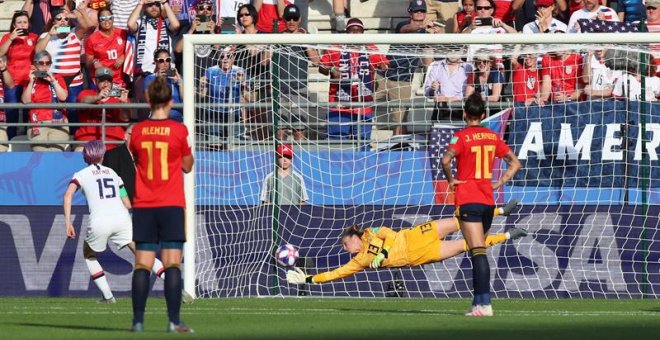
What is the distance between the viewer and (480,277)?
43.0 ft

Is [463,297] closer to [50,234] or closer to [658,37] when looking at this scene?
[658,37]

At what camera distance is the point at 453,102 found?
1905 centimetres

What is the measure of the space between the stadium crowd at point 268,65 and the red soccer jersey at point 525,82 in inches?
0.8

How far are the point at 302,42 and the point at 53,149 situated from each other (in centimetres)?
534

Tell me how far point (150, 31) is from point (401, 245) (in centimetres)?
669

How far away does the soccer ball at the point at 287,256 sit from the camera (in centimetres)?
1692

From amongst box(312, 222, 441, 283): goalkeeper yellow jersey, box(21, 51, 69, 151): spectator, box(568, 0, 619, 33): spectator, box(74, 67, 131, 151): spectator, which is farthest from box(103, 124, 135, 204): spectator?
box(568, 0, 619, 33): spectator

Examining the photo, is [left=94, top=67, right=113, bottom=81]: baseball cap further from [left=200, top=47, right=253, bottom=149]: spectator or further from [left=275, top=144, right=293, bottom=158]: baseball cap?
[left=275, top=144, right=293, bottom=158]: baseball cap

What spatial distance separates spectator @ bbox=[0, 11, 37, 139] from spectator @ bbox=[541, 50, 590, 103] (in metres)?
8.18

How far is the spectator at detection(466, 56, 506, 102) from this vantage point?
62.6ft

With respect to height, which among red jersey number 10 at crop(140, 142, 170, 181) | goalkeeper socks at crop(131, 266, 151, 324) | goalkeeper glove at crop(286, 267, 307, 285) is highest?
red jersey number 10 at crop(140, 142, 170, 181)

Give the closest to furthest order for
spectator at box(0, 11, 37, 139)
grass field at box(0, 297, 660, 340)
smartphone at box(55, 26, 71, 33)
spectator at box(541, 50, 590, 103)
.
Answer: grass field at box(0, 297, 660, 340) < spectator at box(541, 50, 590, 103) < smartphone at box(55, 26, 71, 33) < spectator at box(0, 11, 37, 139)

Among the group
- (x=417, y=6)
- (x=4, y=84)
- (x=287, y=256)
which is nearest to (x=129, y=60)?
(x=4, y=84)

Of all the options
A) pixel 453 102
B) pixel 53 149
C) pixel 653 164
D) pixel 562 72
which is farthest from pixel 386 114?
pixel 53 149
